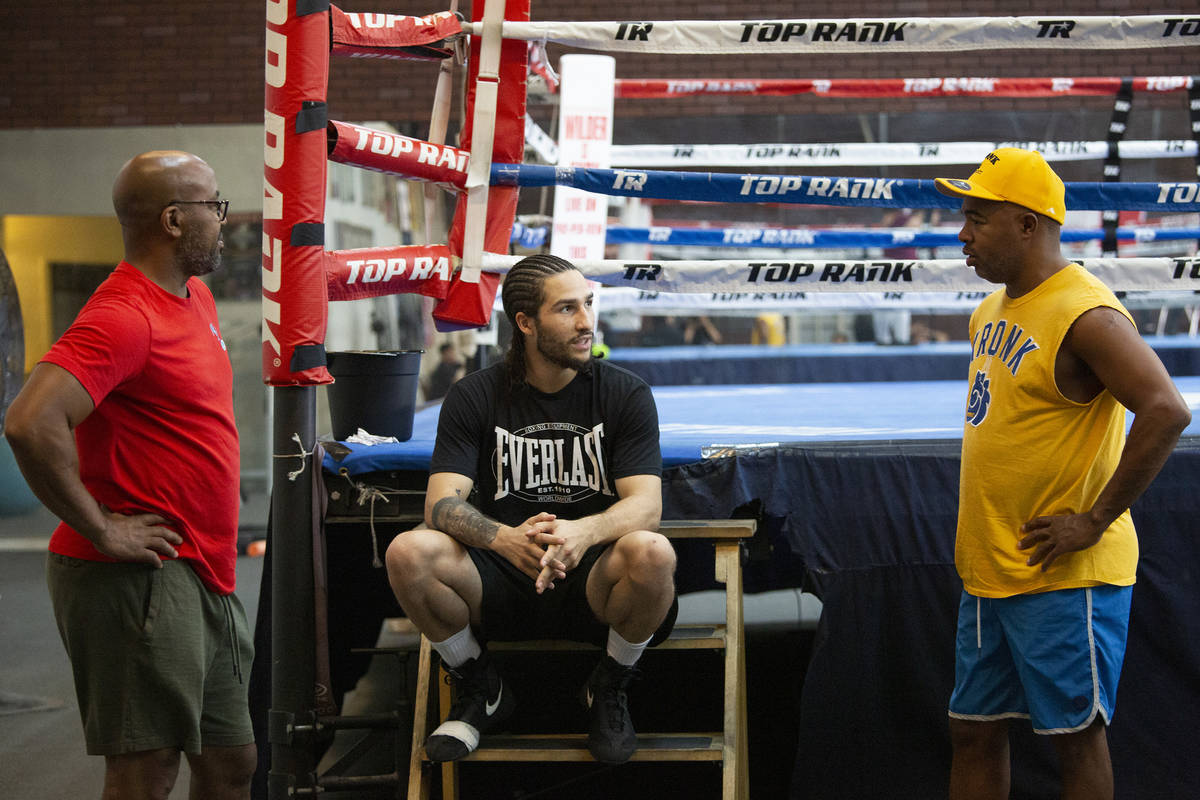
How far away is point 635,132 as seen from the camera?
8.81 meters

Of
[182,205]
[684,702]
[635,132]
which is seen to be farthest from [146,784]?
[635,132]

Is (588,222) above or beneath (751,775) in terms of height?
above

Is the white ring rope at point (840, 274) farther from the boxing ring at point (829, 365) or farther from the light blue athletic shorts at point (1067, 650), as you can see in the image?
the boxing ring at point (829, 365)

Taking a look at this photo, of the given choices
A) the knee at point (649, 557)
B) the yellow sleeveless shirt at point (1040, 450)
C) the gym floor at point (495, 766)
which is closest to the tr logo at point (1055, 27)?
the yellow sleeveless shirt at point (1040, 450)

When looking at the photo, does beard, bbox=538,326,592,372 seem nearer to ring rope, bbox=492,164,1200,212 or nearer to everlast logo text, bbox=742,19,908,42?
ring rope, bbox=492,164,1200,212

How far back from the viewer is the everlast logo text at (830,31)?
293 cm

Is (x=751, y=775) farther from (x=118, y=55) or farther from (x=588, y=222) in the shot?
(x=118, y=55)

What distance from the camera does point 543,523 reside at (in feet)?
7.28

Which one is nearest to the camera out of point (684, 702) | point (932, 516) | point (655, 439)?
point (655, 439)

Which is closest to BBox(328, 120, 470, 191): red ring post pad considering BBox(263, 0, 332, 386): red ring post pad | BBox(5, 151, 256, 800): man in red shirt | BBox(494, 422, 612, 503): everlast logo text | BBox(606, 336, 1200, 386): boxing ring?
BBox(263, 0, 332, 386): red ring post pad

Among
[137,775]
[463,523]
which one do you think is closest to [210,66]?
[463,523]

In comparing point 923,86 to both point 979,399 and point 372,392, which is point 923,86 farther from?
point 372,392

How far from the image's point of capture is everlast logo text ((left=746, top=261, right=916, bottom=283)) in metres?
2.88

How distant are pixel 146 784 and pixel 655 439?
1200 millimetres
